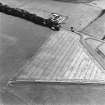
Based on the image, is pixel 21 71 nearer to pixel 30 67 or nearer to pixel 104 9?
pixel 30 67

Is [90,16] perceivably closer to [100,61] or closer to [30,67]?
[100,61]

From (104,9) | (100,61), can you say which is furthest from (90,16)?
(100,61)

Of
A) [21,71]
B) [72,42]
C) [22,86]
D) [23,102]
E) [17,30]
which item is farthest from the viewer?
[17,30]

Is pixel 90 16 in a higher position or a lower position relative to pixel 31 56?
higher

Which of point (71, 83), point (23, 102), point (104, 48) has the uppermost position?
point (104, 48)

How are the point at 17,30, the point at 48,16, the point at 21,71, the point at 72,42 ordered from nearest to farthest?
the point at 21,71, the point at 72,42, the point at 17,30, the point at 48,16

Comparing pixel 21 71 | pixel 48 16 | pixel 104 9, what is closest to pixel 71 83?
pixel 21 71

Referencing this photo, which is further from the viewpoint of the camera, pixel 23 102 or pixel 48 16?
pixel 48 16

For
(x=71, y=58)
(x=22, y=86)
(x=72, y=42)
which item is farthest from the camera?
(x=72, y=42)

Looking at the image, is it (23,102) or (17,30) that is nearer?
(23,102)
